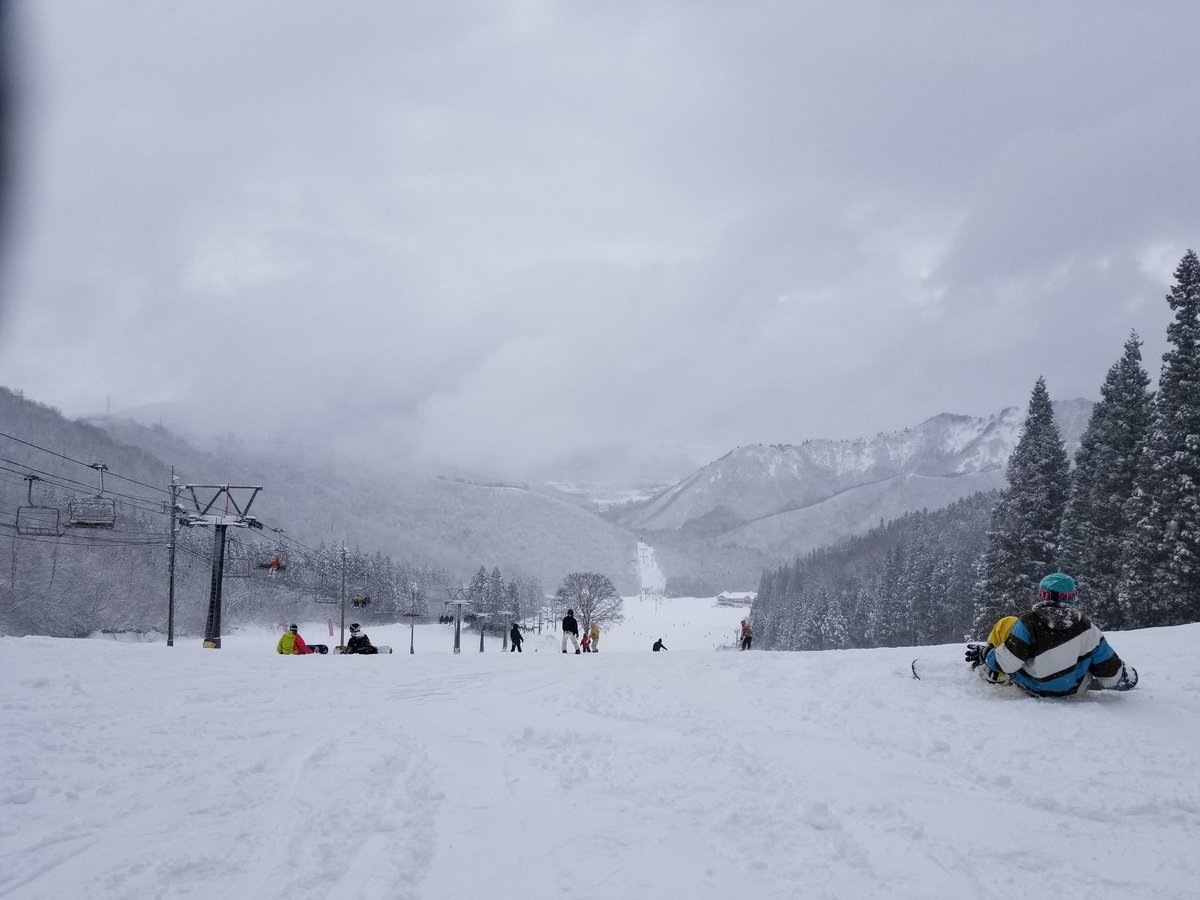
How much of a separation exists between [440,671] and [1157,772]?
1196 centimetres

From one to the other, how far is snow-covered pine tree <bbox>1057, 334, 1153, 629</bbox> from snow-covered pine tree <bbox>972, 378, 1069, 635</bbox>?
41.3 inches

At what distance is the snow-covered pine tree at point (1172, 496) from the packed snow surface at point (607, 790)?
76.4 ft

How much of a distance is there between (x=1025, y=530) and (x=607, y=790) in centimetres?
3898

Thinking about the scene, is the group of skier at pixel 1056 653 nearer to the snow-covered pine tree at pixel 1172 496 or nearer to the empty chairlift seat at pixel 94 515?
the snow-covered pine tree at pixel 1172 496

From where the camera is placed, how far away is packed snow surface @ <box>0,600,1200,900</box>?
179 inches

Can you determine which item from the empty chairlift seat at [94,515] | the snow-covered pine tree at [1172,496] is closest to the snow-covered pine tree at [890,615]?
the snow-covered pine tree at [1172,496]

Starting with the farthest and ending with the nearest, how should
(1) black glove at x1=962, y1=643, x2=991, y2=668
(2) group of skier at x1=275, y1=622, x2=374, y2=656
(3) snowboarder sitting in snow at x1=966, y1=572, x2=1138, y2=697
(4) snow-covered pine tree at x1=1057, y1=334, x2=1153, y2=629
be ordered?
(4) snow-covered pine tree at x1=1057, y1=334, x2=1153, y2=629 → (2) group of skier at x1=275, y1=622, x2=374, y2=656 → (1) black glove at x1=962, y1=643, x2=991, y2=668 → (3) snowboarder sitting in snow at x1=966, y1=572, x2=1138, y2=697

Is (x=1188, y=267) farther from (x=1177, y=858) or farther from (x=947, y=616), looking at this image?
(x=947, y=616)

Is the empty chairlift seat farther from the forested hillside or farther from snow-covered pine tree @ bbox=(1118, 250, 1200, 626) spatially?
the forested hillside

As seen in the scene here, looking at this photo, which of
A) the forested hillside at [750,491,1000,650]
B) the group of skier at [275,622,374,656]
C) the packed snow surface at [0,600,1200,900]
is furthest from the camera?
the forested hillside at [750,491,1000,650]

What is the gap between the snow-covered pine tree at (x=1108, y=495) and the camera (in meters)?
33.4

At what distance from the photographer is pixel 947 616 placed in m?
72.9

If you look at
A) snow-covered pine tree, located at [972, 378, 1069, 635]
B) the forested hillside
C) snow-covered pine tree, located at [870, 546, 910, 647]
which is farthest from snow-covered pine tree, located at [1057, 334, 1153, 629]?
snow-covered pine tree, located at [870, 546, 910, 647]

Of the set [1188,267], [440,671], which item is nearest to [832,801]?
[440,671]
